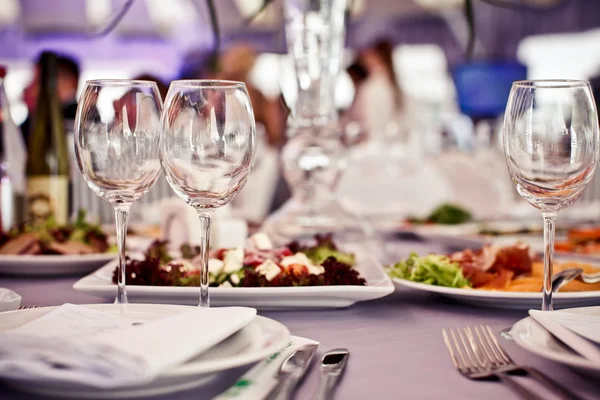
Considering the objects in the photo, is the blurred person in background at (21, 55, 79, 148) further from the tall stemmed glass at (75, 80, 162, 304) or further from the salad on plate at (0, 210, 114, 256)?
the tall stemmed glass at (75, 80, 162, 304)

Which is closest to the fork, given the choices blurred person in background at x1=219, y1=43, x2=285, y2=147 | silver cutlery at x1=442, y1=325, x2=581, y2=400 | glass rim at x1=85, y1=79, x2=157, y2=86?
silver cutlery at x1=442, y1=325, x2=581, y2=400

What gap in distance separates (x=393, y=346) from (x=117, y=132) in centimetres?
40

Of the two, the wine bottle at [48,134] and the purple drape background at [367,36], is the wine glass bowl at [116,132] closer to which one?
the wine bottle at [48,134]

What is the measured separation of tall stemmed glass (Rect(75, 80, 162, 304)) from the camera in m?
0.86

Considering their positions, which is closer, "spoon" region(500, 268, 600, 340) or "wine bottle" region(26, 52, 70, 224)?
"spoon" region(500, 268, 600, 340)

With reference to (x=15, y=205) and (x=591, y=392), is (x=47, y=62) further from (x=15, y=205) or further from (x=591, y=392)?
(x=591, y=392)

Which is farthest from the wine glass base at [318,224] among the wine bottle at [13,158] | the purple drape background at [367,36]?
the purple drape background at [367,36]

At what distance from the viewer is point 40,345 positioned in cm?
63

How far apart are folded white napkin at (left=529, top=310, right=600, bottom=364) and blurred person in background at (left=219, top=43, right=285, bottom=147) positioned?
3.74 metres

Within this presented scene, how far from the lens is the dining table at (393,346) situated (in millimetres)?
678

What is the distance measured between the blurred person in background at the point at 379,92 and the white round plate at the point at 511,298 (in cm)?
655

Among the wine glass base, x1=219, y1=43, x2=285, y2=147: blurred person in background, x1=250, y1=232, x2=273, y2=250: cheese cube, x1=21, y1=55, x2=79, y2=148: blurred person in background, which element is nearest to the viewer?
x1=250, y1=232, x2=273, y2=250: cheese cube

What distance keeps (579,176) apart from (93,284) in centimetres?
67

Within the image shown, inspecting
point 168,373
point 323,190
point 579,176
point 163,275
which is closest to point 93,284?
point 163,275
